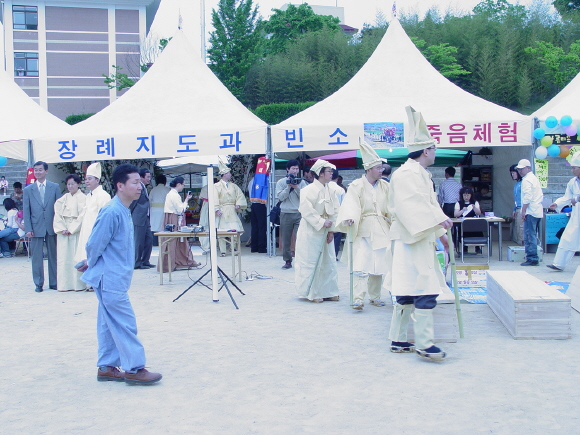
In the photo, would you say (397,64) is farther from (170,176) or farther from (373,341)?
(373,341)

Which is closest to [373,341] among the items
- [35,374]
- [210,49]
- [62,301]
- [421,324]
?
[421,324]

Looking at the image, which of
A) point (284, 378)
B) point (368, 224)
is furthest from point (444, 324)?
point (368, 224)

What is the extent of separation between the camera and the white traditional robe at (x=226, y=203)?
40.5 feet

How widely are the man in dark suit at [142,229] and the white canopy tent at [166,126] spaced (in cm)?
137

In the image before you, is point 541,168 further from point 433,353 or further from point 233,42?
point 233,42

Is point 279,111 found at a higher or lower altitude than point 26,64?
lower

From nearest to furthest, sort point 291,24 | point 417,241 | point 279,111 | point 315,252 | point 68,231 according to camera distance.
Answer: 1. point 417,241
2. point 315,252
3. point 68,231
4. point 279,111
5. point 291,24

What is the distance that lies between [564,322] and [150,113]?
926 centimetres

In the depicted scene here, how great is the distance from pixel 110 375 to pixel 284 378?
1.22 m

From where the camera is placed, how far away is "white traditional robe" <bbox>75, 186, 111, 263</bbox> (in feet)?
28.1

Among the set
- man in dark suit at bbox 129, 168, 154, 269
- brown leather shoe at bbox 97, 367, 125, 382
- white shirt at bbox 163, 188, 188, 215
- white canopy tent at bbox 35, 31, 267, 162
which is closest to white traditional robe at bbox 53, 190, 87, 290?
man in dark suit at bbox 129, 168, 154, 269

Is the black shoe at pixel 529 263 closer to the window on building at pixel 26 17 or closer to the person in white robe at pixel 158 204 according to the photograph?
the person in white robe at pixel 158 204

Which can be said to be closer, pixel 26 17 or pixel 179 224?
pixel 179 224

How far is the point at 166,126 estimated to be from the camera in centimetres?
1223
